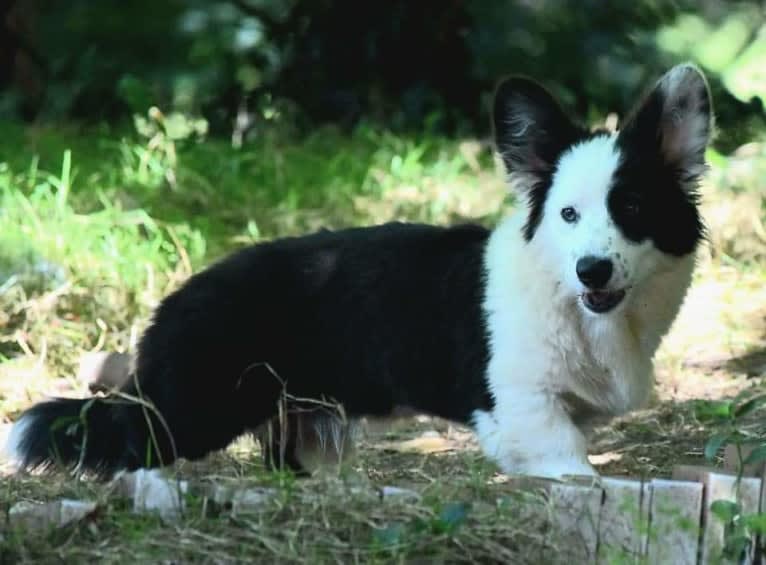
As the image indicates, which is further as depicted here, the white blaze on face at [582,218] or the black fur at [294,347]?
the black fur at [294,347]

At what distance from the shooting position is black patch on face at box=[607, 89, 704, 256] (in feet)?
12.7

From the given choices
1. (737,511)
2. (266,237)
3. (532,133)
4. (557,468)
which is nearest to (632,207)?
(532,133)

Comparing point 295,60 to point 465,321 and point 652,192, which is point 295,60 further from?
point 652,192

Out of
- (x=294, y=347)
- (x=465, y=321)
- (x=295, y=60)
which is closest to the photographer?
(x=465, y=321)

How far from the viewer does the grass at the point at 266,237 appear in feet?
10.2

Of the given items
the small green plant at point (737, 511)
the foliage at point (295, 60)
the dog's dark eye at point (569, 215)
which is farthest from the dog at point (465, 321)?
the foliage at point (295, 60)

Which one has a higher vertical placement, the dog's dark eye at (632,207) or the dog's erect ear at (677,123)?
the dog's erect ear at (677,123)

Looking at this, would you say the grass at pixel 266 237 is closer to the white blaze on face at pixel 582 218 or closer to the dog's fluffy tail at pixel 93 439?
the dog's fluffy tail at pixel 93 439

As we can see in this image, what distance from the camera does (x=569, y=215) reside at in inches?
155

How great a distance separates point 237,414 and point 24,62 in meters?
7.60

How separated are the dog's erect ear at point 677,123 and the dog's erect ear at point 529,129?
20 centimetres

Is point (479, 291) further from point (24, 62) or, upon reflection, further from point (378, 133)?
point (24, 62)

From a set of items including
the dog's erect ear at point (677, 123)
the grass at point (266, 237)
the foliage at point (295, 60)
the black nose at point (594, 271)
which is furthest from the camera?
the foliage at point (295, 60)

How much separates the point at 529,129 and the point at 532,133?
0.02 m
